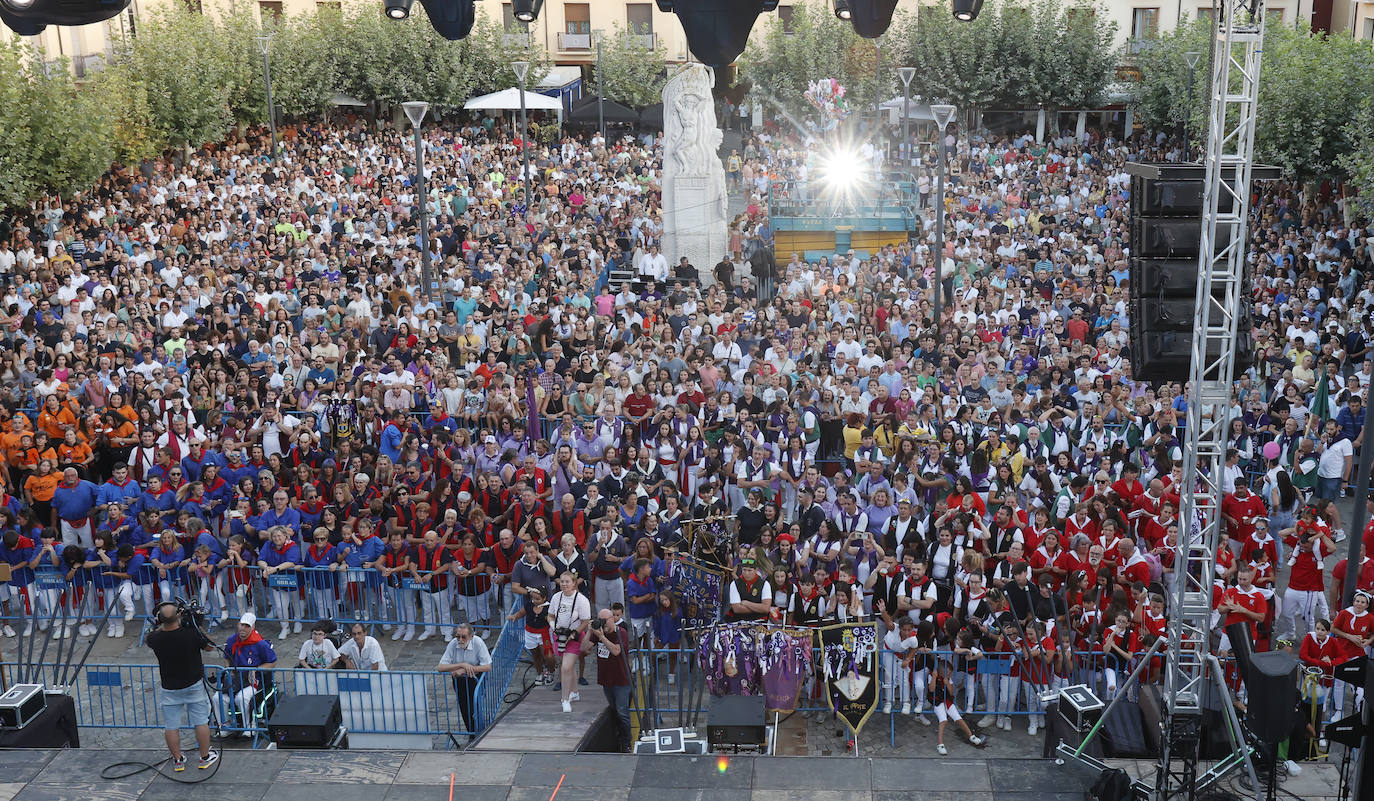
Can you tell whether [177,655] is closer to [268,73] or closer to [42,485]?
[42,485]

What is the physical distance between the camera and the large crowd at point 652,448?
1039 cm

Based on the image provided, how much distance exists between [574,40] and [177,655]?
39729mm

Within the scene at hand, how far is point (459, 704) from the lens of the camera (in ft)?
32.3

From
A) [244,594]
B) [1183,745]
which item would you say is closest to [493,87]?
[244,594]

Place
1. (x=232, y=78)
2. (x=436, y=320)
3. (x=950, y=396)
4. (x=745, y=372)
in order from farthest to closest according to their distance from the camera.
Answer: (x=232, y=78), (x=436, y=320), (x=745, y=372), (x=950, y=396)

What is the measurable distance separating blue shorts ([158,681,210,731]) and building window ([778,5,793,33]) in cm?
3673

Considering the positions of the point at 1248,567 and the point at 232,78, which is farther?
the point at 232,78

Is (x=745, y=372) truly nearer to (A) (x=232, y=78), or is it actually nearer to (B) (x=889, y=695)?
(B) (x=889, y=695)

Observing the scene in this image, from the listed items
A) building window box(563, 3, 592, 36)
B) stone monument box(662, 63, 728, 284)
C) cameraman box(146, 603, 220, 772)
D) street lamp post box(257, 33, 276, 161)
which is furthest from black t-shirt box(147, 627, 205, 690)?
building window box(563, 3, 592, 36)

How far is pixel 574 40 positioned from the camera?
1788 inches

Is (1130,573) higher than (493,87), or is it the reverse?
(493,87)

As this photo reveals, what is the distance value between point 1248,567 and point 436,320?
11200 millimetres

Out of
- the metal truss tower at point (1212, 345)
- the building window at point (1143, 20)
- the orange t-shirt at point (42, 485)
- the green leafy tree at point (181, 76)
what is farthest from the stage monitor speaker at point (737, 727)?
the building window at point (1143, 20)

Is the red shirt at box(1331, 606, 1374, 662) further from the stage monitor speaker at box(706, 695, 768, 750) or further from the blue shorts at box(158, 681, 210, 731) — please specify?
the blue shorts at box(158, 681, 210, 731)
